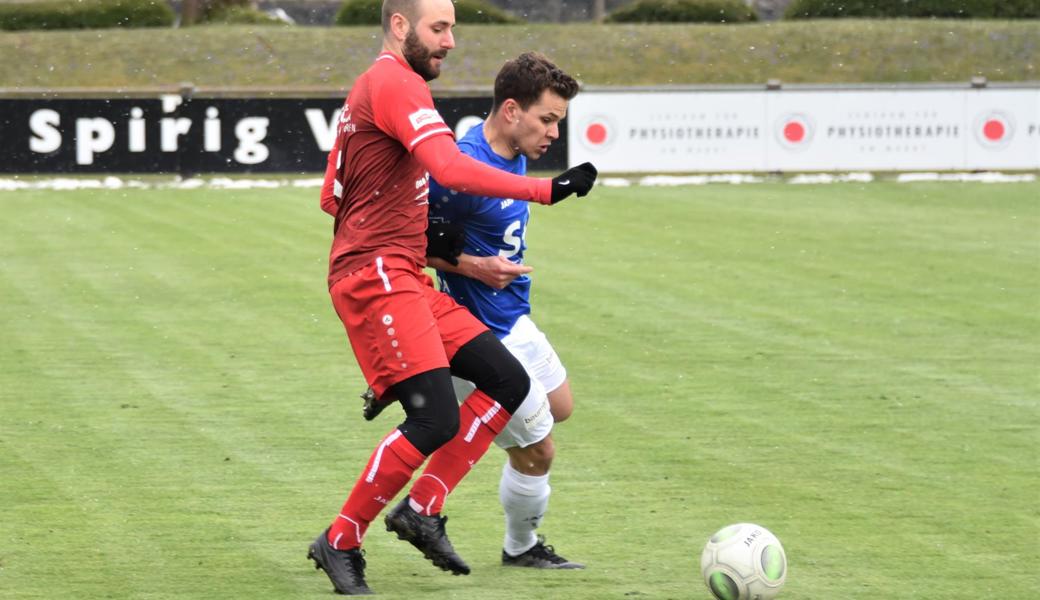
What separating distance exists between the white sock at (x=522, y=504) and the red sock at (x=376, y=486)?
0.58 meters

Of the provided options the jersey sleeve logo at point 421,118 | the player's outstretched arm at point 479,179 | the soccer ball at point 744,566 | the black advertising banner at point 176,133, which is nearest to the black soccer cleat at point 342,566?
the soccer ball at point 744,566

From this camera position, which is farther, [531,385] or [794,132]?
[794,132]

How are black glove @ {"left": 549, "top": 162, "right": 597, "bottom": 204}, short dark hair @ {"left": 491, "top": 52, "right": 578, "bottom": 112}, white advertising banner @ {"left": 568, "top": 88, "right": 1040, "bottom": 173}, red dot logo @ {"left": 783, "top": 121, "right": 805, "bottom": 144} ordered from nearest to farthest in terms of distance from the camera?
1. black glove @ {"left": 549, "top": 162, "right": 597, "bottom": 204}
2. short dark hair @ {"left": 491, "top": 52, "right": 578, "bottom": 112}
3. white advertising banner @ {"left": 568, "top": 88, "right": 1040, "bottom": 173}
4. red dot logo @ {"left": 783, "top": 121, "right": 805, "bottom": 144}

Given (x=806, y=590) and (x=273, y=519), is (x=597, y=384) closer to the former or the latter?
(x=273, y=519)

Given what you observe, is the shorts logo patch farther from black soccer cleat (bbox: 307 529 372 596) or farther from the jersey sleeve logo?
the jersey sleeve logo

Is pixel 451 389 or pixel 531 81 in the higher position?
pixel 531 81

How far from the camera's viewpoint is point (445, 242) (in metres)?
5.95

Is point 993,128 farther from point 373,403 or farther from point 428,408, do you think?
point 428,408

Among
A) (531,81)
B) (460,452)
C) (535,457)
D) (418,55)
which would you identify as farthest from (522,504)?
(418,55)

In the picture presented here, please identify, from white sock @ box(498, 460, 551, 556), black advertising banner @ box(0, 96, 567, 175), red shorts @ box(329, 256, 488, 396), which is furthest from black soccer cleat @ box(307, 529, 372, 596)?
black advertising banner @ box(0, 96, 567, 175)

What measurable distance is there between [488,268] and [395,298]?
50 cm

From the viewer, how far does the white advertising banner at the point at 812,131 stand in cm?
2472

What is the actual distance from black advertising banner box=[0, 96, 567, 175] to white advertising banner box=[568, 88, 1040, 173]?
1.07 meters

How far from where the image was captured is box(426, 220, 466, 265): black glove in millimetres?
5949
